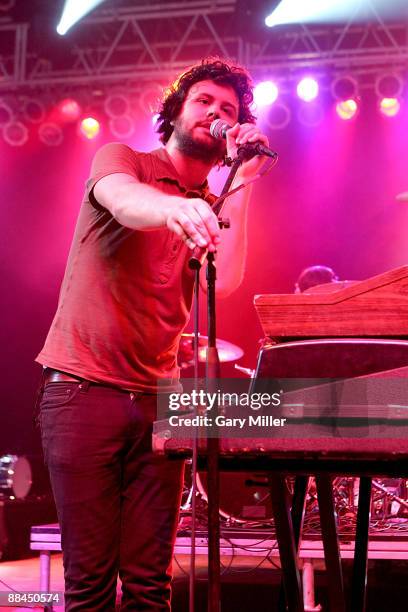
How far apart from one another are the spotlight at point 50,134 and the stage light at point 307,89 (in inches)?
99.4

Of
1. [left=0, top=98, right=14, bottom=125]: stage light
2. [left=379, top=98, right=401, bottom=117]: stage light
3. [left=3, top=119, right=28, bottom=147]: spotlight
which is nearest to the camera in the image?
[left=379, top=98, right=401, bottom=117]: stage light

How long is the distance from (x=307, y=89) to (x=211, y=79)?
5.51m

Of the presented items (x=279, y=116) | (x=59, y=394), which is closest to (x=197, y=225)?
(x=59, y=394)

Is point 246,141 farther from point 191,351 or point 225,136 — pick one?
point 191,351

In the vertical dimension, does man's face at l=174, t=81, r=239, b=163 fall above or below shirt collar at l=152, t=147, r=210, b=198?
above

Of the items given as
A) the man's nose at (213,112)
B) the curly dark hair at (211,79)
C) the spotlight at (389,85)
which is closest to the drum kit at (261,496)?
the curly dark hair at (211,79)

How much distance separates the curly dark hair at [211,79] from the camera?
2439mm

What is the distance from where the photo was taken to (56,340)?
2.16 meters

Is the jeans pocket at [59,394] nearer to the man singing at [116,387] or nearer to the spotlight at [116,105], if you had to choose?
Answer: the man singing at [116,387]

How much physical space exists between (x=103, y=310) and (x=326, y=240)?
251 inches

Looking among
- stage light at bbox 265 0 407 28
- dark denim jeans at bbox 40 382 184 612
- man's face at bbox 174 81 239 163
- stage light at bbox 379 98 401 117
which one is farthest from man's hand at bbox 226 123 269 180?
stage light at bbox 379 98 401 117

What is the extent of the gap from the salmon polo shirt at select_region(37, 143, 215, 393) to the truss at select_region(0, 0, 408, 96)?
211 inches

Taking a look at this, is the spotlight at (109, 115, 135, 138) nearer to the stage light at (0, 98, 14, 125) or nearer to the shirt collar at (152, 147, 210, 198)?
the stage light at (0, 98, 14, 125)

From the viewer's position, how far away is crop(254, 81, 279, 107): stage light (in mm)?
7664
